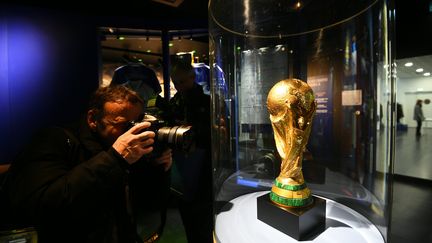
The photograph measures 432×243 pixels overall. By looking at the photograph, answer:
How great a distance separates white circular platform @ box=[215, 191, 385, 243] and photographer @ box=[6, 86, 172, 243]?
39 cm

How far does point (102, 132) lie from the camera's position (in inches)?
32.7

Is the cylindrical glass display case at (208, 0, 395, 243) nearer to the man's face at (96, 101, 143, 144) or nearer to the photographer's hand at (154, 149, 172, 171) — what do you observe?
the photographer's hand at (154, 149, 172, 171)

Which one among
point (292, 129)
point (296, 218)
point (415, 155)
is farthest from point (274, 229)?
point (415, 155)

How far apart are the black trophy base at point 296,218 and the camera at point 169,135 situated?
429 mm

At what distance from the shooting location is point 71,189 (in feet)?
2.22

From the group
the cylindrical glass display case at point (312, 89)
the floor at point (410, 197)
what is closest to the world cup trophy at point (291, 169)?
the cylindrical glass display case at point (312, 89)

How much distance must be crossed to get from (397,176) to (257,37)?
257 centimetres

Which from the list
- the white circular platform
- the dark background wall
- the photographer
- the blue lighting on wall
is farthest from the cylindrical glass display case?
the blue lighting on wall

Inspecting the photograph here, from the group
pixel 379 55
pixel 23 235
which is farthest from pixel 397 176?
pixel 23 235

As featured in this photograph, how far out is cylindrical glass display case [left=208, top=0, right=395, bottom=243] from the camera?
4.06 ft

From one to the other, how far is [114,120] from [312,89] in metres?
0.99

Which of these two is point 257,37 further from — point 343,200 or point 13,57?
point 13,57

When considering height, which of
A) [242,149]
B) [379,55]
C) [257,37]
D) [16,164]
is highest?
[257,37]

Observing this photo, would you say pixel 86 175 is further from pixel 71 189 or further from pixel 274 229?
pixel 274 229
